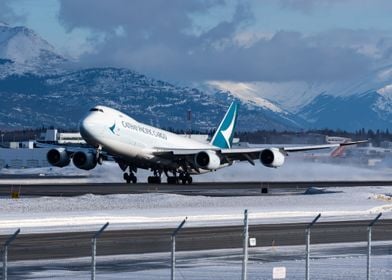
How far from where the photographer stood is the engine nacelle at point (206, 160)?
281 ft

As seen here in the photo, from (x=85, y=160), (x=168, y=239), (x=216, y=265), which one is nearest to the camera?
(x=216, y=265)

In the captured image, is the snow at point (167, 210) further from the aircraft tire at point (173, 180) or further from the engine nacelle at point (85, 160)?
the engine nacelle at point (85, 160)

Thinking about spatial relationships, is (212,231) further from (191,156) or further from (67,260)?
(191,156)

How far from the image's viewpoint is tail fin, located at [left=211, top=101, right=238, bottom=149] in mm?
100188

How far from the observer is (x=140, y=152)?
83.4 m

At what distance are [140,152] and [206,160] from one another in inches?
204

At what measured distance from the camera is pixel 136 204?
56938 millimetres

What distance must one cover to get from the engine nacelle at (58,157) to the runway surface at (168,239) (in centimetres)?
4108

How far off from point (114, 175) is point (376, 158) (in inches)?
1996

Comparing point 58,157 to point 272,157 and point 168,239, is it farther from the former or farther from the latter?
point 168,239

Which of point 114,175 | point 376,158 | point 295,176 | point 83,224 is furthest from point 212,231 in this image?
point 376,158

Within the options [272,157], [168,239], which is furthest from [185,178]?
[168,239]

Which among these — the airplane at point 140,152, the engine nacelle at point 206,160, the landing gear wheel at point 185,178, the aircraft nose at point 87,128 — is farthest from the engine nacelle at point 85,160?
the engine nacelle at point 206,160

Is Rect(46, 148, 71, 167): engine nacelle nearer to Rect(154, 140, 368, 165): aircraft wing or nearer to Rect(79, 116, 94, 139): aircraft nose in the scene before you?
Rect(79, 116, 94, 139): aircraft nose
